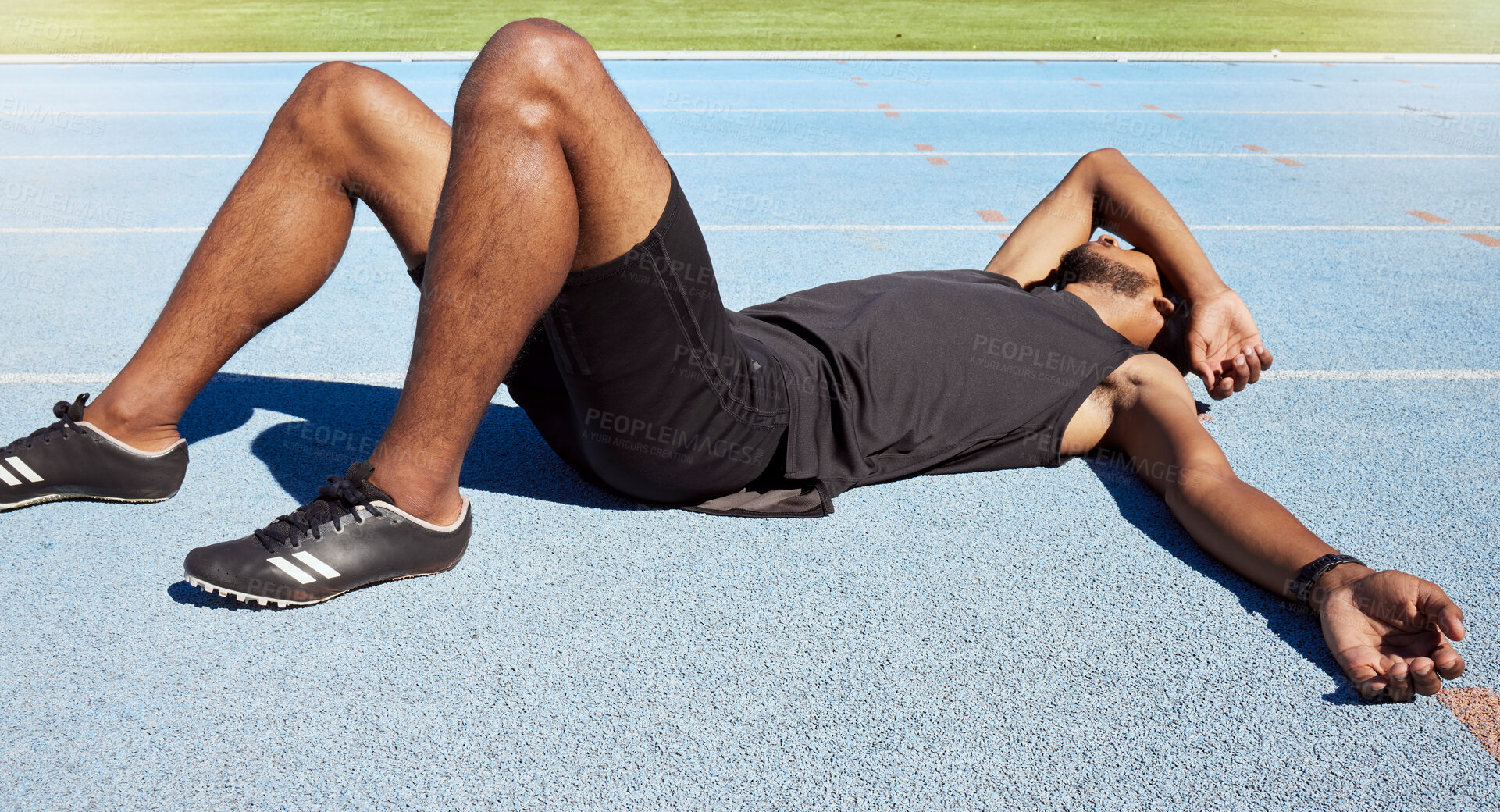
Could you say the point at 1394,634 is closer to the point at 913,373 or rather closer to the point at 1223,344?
the point at 1223,344

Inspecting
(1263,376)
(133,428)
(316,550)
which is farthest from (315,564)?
(1263,376)

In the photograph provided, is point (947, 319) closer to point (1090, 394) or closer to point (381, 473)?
point (1090, 394)

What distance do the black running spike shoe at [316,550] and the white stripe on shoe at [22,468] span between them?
61cm

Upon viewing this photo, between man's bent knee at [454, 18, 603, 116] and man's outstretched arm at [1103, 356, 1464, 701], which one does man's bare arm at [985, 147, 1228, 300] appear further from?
man's bent knee at [454, 18, 603, 116]

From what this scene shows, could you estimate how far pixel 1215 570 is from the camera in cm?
220

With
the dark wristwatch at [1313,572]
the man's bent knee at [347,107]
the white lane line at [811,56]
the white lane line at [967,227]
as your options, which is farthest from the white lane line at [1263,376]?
the white lane line at [811,56]

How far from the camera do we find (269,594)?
1.85 meters

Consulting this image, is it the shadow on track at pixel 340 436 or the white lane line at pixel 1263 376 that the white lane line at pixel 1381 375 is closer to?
the white lane line at pixel 1263 376

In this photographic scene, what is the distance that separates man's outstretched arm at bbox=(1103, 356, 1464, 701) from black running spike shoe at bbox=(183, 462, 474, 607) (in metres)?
1.64

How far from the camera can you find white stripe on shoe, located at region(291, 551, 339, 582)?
6.07 feet

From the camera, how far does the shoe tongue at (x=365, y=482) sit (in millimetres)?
1828

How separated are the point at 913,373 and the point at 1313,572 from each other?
883mm

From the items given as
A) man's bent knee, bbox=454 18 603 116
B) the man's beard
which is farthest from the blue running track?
man's bent knee, bbox=454 18 603 116

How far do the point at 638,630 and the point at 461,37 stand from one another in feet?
41.7
